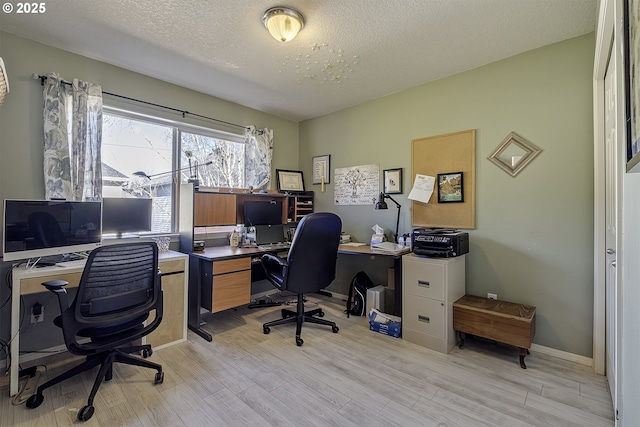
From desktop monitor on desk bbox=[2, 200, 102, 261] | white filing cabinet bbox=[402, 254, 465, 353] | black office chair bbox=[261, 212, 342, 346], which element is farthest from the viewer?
black office chair bbox=[261, 212, 342, 346]

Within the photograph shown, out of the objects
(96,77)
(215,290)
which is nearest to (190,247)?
(215,290)

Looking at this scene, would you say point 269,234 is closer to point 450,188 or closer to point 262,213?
point 262,213

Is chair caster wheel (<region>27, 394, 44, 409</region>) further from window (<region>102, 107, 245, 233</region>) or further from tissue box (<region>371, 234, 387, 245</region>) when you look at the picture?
tissue box (<region>371, 234, 387, 245</region>)

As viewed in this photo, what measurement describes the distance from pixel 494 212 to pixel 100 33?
365 cm

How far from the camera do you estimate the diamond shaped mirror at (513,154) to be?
244cm

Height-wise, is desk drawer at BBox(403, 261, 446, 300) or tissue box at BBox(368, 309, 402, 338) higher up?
desk drawer at BBox(403, 261, 446, 300)

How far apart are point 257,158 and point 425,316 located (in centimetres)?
275

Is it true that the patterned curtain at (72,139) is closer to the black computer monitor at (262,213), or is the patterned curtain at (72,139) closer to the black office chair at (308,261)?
the black computer monitor at (262,213)

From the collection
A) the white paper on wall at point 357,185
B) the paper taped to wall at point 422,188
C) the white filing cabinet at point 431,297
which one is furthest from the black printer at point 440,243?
the white paper on wall at point 357,185

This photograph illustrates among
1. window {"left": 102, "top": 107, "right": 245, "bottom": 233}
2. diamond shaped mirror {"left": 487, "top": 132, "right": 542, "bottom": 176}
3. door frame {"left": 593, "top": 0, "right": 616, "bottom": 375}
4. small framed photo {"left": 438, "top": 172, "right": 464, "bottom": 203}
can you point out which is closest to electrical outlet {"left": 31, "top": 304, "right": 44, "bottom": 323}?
window {"left": 102, "top": 107, "right": 245, "bottom": 233}

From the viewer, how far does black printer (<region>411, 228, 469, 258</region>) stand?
2.46 meters

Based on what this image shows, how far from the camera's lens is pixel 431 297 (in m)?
2.48

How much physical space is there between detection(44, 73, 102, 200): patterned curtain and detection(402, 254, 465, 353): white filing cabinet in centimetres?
293

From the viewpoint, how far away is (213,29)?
2154 millimetres
